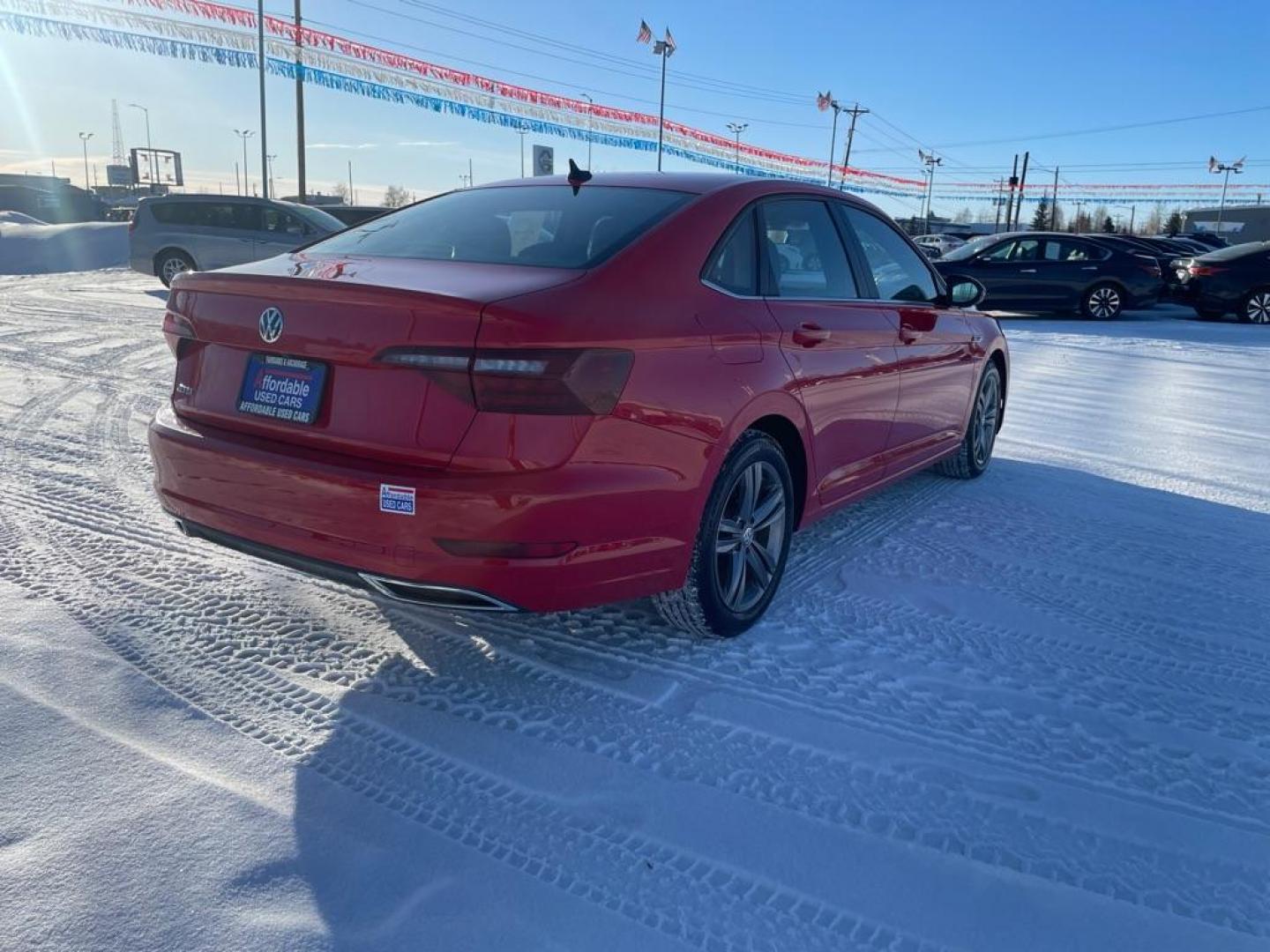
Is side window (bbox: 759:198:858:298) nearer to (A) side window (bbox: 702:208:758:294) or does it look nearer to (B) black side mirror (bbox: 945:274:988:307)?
(A) side window (bbox: 702:208:758:294)

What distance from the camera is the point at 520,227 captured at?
329 centimetres

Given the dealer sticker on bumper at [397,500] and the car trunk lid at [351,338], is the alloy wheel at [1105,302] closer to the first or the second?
the car trunk lid at [351,338]

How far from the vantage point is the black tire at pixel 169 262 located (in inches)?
618

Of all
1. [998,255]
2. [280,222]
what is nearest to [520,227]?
[280,222]

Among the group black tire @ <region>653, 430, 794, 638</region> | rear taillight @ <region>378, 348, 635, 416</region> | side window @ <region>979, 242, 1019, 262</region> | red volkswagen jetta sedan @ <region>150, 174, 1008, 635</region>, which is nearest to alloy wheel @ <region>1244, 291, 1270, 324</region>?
side window @ <region>979, 242, 1019, 262</region>

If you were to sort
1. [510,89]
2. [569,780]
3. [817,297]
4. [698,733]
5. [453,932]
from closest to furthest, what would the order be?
[453,932] < [569,780] < [698,733] < [817,297] < [510,89]

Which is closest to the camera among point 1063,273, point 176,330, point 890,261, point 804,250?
point 176,330

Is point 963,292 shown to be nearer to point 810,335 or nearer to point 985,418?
point 985,418

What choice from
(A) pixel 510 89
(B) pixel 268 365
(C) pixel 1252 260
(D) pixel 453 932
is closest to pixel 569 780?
(D) pixel 453 932

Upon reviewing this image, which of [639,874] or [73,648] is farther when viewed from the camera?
[73,648]

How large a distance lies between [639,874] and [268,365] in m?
1.77

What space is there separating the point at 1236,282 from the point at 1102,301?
2501 millimetres

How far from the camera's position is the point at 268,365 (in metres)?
2.75

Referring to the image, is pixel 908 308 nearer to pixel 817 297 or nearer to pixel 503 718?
pixel 817 297
